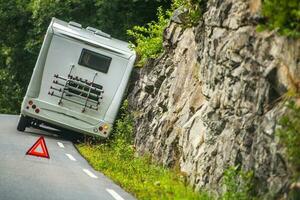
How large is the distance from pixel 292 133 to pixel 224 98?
2.82 metres

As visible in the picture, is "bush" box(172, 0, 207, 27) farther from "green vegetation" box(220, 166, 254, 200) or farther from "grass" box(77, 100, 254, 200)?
"green vegetation" box(220, 166, 254, 200)

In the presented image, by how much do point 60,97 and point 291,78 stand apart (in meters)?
11.6

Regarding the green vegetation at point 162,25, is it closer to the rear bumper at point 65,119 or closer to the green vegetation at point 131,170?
the green vegetation at point 131,170

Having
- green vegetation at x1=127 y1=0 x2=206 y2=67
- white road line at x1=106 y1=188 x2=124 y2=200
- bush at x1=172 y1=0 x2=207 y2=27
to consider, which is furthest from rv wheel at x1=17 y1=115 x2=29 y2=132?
white road line at x1=106 y1=188 x2=124 y2=200

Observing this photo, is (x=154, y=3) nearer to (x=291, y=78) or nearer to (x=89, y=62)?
(x=89, y=62)

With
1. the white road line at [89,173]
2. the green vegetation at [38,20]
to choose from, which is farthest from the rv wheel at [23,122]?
the green vegetation at [38,20]

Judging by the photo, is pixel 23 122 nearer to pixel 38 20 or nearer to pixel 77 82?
pixel 77 82

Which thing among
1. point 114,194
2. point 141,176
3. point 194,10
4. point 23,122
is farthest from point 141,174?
point 23,122

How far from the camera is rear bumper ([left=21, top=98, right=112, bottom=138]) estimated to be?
18.7 m

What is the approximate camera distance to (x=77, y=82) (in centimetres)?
1909

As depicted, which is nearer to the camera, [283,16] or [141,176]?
[283,16]

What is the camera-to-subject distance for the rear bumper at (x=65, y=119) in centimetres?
1873

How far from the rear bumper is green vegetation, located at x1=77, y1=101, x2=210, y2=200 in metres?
0.47

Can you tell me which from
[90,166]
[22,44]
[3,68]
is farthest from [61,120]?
[3,68]
